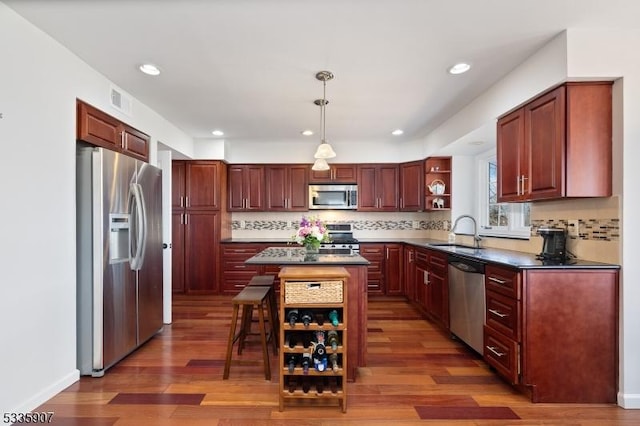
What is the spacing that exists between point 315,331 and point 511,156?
2.18m

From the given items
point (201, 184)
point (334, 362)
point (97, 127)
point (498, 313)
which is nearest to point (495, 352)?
point (498, 313)

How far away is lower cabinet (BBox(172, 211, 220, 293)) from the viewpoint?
5.10 m

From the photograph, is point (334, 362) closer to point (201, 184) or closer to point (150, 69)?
point (150, 69)

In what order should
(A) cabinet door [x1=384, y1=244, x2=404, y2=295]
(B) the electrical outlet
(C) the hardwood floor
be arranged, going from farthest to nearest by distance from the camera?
(A) cabinet door [x1=384, y1=244, x2=404, y2=295]
(B) the electrical outlet
(C) the hardwood floor

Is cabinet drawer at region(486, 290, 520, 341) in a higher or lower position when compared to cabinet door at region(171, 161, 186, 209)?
lower

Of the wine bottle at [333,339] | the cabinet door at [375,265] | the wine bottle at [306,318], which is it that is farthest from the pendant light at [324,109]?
the cabinet door at [375,265]

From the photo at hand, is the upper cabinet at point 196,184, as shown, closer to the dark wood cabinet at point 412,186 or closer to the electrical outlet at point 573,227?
the dark wood cabinet at point 412,186

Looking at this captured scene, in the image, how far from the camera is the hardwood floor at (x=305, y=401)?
206cm

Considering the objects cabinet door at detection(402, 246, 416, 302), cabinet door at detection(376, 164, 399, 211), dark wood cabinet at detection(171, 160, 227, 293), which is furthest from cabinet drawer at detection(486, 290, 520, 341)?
dark wood cabinet at detection(171, 160, 227, 293)

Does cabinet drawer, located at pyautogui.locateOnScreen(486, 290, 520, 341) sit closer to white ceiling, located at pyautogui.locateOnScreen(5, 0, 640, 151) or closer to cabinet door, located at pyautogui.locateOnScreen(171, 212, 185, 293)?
white ceiling, located at pyautogui.locateOnScreen(5, 0, 640, 151)

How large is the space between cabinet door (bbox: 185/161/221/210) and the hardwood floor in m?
2.30

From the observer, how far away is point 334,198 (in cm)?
541

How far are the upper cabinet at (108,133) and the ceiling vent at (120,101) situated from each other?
0.42ft

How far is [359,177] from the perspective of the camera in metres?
5.43
